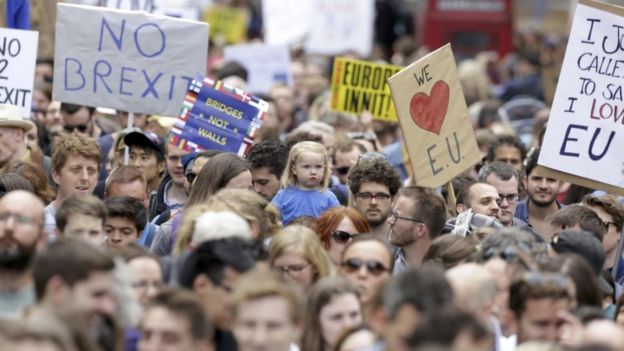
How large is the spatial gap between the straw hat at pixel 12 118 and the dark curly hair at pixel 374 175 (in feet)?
7.46

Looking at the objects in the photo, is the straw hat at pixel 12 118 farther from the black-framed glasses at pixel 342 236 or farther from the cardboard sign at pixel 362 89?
the cardboard sign at pixel 362 89

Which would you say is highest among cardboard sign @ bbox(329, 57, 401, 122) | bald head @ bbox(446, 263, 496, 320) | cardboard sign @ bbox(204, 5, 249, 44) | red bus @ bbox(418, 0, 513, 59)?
bald head @ bbox(446, 263, 496, 320)

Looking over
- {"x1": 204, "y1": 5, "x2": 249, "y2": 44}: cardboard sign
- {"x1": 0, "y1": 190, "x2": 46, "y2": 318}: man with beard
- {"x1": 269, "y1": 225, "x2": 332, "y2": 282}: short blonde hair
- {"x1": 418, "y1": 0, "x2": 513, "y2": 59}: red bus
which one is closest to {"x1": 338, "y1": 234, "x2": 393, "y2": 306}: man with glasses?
{"x1": 269, "y1": 225, "x2": 332, "y2": 282}: short blonde hair

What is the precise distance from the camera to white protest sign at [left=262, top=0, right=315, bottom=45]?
24.4 m

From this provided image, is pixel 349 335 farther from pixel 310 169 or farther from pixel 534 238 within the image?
pixel 310 169

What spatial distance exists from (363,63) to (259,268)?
8204mm

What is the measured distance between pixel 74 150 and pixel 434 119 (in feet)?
8.03

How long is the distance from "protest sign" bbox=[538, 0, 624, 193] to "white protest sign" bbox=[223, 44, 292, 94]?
900 cm

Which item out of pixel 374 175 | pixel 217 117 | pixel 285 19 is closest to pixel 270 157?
pixel 217 117

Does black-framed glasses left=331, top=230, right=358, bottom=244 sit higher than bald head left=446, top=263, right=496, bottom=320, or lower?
lower

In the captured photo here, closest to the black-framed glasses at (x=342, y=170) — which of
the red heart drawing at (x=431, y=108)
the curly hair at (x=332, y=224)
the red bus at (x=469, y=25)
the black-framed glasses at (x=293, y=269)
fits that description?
the red heart drawing at (x=431, y=108)

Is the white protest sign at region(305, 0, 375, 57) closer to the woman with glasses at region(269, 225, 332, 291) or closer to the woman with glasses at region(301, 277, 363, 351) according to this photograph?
the woman with glasses at region(269, 225, 332, 291)

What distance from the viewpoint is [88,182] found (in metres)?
11.5

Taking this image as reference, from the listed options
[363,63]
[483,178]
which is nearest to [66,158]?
[483,178]
